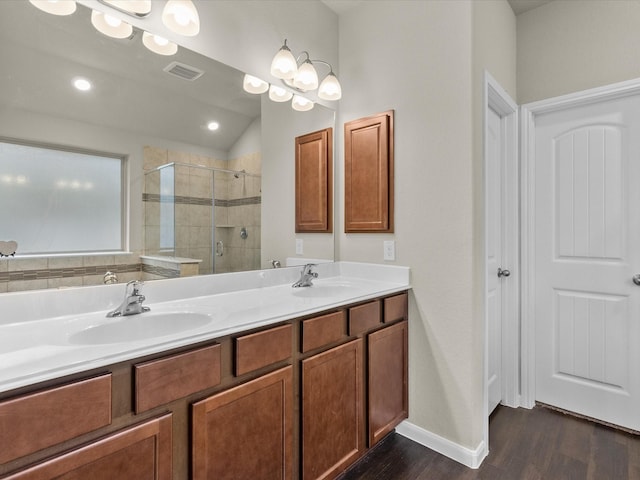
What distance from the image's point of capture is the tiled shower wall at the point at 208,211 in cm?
152

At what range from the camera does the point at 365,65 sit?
2227mm

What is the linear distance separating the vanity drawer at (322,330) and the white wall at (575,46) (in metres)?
2.08

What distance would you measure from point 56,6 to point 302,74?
1.16 meters

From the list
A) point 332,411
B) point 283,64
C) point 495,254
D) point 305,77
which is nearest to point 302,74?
point 305,77

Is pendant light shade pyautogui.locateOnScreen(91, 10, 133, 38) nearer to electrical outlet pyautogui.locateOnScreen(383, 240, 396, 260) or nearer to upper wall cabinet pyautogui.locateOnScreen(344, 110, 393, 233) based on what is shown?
upper wall cabinet pyautogui.locateOnScreen(344, 110, 393, 233)

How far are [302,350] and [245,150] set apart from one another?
111cm

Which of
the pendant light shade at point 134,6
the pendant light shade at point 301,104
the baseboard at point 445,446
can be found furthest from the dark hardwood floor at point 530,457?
the pendant light shade at point 134,6

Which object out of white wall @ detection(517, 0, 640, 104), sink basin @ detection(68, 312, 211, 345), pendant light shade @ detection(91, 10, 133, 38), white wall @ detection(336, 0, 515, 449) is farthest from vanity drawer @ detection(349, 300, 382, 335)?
white wall @ detection(517, 0, 640, 104)

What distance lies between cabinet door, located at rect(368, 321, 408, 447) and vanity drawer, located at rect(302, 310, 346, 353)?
243mm

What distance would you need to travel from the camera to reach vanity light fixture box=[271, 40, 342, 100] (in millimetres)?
1899

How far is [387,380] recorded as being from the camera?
6.04ft

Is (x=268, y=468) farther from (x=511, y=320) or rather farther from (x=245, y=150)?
(x=511, y=320)

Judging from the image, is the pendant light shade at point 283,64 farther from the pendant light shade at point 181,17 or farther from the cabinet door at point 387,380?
the cabinet door at point 387,380

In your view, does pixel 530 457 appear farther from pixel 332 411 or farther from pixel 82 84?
pixel 82 84
